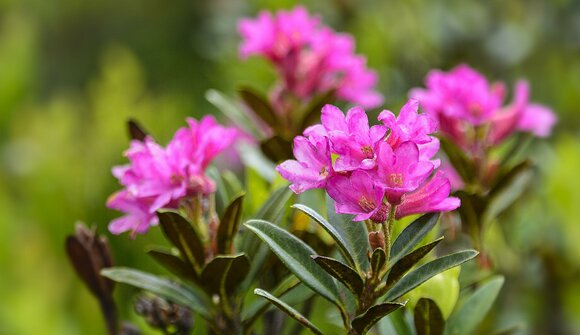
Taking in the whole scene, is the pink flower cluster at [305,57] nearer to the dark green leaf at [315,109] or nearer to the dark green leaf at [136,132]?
the dark green leaf at [315,109]

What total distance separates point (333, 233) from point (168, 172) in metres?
0.16

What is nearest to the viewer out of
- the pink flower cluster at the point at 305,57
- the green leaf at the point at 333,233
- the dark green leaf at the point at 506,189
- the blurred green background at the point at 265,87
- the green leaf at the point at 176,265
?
the green leaf at the point at 333,233

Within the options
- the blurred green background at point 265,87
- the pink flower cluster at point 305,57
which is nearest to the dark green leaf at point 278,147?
the pink flower cluster at point 305,57

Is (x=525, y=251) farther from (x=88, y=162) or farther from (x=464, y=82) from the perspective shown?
(x=88, y=162)

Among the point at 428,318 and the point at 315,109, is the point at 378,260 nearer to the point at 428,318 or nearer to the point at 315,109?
the point at 428,318

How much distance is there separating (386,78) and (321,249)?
3.73 feet

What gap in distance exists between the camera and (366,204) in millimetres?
532

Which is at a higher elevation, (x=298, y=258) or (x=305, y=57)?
(x=305, y=57)

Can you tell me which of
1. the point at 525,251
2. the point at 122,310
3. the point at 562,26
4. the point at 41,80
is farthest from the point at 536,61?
the point at 41,80

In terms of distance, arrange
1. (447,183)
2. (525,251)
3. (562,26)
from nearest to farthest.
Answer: (447,183), (525,251), (562,26)

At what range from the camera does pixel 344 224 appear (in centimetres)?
59

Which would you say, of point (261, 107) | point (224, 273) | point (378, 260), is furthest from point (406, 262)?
point (261, 107)

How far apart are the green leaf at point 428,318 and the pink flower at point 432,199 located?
0.26 feet

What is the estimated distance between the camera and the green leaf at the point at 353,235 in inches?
22.4
